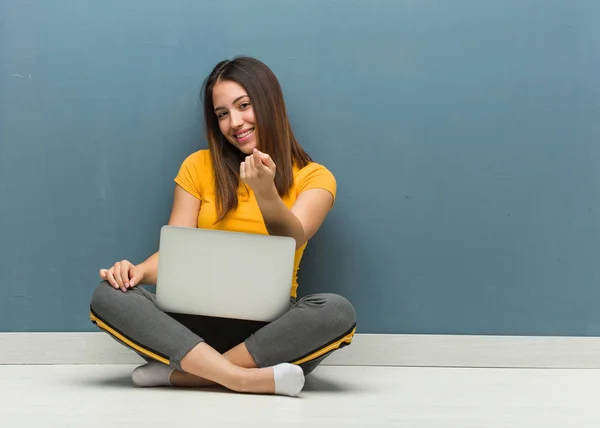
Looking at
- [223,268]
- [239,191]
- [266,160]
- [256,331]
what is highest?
[266,160]

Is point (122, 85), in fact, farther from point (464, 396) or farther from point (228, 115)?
point (464, 396)

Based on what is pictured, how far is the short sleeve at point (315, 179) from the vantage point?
1687 mm

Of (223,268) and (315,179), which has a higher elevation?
(315,179)

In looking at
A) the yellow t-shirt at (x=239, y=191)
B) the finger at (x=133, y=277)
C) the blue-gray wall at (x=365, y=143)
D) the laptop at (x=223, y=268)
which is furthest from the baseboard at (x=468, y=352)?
the laptop at (x=223, y=268)

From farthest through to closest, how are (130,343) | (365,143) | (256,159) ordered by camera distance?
(365,143), (130,343), (256,159)

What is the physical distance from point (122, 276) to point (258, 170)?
40 centimetres

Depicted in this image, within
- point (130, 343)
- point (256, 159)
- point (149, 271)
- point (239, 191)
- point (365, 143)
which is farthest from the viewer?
point (365, 143)

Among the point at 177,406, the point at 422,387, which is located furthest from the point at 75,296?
the point at 422,387

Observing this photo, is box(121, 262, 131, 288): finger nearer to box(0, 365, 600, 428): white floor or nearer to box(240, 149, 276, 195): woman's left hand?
box(0, 365, 600, 428): white floor

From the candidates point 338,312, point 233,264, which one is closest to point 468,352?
point 338,312

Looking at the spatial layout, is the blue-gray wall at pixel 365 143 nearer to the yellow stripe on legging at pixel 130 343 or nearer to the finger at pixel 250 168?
the yellow stripe on legging at pixel 130 343

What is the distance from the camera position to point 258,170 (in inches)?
53.3

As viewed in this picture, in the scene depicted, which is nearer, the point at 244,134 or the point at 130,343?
the point at 130,343

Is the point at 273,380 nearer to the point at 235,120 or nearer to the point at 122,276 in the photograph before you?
the point at 122,276
